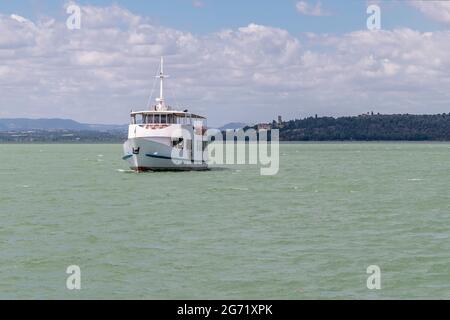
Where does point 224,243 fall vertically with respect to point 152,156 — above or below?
below

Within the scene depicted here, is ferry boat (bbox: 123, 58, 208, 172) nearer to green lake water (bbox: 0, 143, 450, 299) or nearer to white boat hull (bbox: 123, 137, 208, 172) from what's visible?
white boat hull (bbox: 123, 137, 208, 172)

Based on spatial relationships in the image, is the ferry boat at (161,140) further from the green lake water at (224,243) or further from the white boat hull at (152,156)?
the green lake water at (224,243)

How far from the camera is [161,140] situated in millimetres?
77812

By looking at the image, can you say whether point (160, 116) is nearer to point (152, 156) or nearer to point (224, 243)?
point (152, 156)

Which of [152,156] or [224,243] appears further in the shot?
[152,156]

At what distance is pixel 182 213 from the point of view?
1809 inches

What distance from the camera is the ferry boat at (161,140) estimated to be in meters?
78.0

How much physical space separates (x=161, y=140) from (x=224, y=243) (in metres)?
44.5

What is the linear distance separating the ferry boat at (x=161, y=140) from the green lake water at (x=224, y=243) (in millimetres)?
16728

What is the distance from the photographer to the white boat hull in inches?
3071

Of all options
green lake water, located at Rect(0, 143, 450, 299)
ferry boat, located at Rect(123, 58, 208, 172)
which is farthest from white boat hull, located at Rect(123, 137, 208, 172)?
green lake water, located at Rect(0, 143, 450, 299)

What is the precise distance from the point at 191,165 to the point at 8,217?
41.6 m

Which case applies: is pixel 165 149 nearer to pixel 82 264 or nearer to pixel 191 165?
pixel 191 165

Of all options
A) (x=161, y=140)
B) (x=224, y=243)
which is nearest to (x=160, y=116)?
(x=161, y=140)
